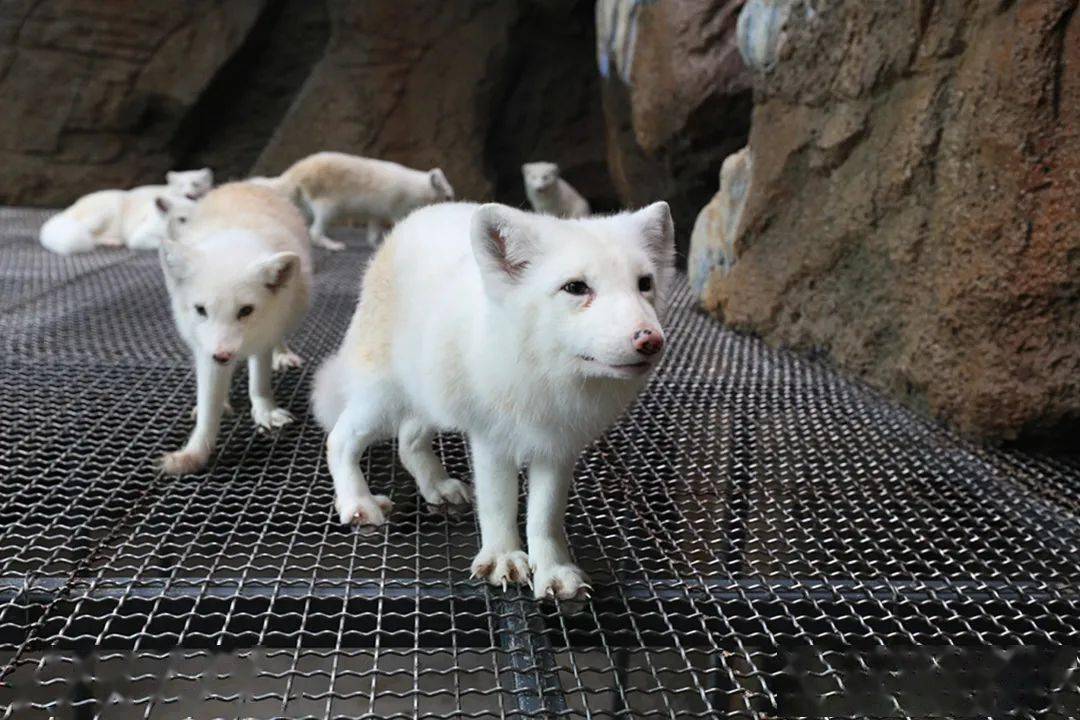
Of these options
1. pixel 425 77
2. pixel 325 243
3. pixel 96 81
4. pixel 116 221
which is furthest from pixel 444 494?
pixel 96 81

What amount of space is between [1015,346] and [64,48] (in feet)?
22.1

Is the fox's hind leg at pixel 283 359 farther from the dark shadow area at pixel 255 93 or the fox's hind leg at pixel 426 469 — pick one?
the dark shadow area at pixel 255 93

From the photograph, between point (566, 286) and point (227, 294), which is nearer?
point (566, 286)

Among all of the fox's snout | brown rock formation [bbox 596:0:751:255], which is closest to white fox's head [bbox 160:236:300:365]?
the fox's snout

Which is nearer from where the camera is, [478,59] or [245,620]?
[245,620]

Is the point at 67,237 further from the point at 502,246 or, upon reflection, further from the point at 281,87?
the point at 502,246

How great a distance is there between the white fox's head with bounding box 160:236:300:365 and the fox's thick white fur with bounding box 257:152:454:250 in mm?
3192

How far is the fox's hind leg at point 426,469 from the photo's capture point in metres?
1.78

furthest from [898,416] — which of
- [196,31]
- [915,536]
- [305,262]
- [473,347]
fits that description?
[196,31]

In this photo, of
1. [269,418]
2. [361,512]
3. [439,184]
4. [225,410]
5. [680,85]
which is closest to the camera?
[361,512]

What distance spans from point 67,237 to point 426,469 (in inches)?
148

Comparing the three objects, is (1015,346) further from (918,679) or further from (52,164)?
(52,164)

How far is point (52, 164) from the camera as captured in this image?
6773 millimetres

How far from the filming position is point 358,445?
1.72 m
